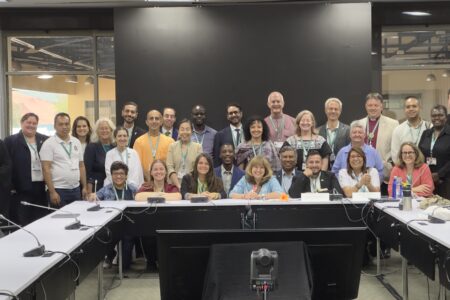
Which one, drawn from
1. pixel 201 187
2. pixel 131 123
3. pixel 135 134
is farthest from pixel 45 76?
pixel 201 187

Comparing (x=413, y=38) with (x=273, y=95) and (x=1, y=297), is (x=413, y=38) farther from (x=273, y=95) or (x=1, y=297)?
(x=1, y=297)

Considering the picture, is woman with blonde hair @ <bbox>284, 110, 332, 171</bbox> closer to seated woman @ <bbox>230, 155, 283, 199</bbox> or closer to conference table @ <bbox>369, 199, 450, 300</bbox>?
seated woman @ <bbox>230, 155, 283, 199</bbox>

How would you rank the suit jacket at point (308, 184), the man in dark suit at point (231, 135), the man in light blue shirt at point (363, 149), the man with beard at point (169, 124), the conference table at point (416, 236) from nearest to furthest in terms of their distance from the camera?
the conference table at point (416, 236) → the suit jacket at point (308, 184) → the man in light blue shirt at point (363, 149) → the man in dark suit at point (231, 135) → the man with beard at point (169, 124)

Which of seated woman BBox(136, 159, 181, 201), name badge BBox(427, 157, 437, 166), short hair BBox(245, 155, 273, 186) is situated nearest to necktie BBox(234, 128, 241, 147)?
short hair BBox(245, 155, 273, 186)

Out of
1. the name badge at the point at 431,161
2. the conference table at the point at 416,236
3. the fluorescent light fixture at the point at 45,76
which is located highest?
the fluorescent light fixture at the point at 45,76

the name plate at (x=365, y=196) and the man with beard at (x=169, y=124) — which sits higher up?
the man with beard at (x=169, y=124)

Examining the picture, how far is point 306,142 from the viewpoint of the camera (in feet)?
17.4

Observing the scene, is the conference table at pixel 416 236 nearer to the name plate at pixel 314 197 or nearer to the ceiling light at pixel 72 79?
the name plate at pixel 314 197

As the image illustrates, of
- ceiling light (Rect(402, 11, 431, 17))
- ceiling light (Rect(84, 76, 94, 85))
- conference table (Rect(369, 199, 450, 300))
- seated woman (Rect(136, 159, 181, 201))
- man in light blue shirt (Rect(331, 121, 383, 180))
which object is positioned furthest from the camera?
ceiling light (Rect(84, 76, 94, 85))

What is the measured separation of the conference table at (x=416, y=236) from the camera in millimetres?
2848

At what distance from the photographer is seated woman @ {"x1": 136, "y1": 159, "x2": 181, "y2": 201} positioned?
188 inches

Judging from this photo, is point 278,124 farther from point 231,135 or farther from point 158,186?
point 158,186

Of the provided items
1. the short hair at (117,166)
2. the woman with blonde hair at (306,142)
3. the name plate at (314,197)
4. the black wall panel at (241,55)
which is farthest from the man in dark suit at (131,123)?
the name plate at (314,197)

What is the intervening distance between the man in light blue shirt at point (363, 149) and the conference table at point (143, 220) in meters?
0.66
